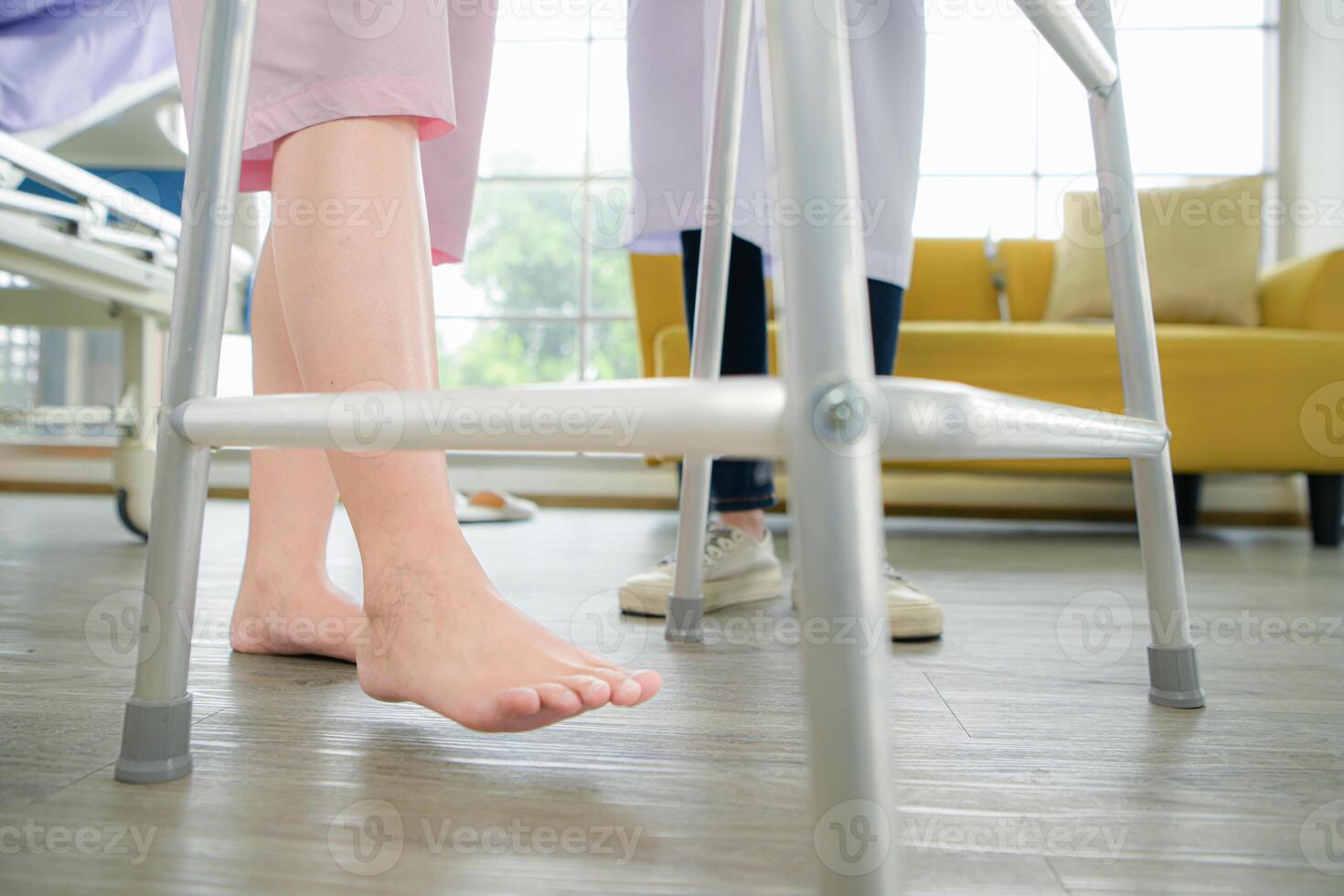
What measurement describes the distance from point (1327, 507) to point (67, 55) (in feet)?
8.22

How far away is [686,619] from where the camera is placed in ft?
2.64

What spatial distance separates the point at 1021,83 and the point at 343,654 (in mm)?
3327

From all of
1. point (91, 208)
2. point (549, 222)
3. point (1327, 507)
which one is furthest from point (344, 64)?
point (549, 222)

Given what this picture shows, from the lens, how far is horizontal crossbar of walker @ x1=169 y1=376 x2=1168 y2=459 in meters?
0.26

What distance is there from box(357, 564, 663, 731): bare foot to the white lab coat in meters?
0.57

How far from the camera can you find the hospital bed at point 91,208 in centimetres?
130

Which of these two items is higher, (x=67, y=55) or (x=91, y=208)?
(x=67, y=55)

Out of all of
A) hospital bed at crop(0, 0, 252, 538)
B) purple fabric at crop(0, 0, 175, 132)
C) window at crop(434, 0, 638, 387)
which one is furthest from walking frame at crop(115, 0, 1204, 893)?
window at crop(434, 0, 638, 387)

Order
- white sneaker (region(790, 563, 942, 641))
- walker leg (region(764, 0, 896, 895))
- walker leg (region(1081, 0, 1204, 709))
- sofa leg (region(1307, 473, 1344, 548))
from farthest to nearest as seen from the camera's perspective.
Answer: sofa leg (region(1307, 473, 1344, 548))
white sneaker (region(790, 563, 942, 641))
walker leg (region(1081, 0, 1204, 709))
walker leg (region(764, 0, 896, 895))

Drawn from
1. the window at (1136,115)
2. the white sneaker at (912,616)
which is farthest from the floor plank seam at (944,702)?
the window at (1136,115)

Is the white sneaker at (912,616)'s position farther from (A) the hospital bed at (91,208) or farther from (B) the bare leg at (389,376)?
(A) the hospital bed at (91,208)

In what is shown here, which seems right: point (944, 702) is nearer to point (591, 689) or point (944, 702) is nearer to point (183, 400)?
point (591, 689)

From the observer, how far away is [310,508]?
2.43ft

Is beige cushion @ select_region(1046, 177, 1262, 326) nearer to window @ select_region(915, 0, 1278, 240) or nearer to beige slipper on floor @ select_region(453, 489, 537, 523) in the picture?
→ window @ select_region(915, 0, 1278, 240)
